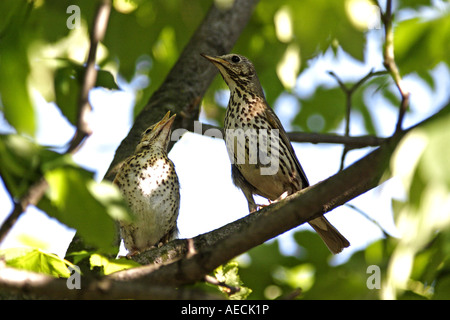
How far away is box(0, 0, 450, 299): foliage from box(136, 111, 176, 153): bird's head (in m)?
0.54

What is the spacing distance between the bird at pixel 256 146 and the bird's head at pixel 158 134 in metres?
0.62

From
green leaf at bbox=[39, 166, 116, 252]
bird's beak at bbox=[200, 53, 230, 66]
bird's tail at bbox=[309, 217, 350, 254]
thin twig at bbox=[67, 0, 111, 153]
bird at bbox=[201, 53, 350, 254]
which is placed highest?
bird's beak at bbox=[200, 53, 230, 66]

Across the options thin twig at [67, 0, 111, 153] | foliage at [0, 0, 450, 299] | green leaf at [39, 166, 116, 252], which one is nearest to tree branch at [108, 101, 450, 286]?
foliage at [0, 0, 450, 299]

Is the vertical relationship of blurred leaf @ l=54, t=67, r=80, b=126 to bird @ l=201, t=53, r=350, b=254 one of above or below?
below

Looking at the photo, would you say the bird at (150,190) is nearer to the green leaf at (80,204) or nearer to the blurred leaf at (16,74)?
the blurred leaf at (16,74)

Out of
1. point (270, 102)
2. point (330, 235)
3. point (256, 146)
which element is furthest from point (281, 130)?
point (330, 235)

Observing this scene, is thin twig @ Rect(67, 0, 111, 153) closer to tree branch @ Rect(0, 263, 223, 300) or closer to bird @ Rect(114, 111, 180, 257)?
tree branch @ Rect(0, 263, 223, 300)

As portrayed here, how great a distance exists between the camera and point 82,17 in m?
4.68

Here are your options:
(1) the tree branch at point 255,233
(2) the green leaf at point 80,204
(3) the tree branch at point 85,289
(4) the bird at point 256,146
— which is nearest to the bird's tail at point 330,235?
(4) the bird at point 256,146

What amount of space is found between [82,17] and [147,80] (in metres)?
2.25

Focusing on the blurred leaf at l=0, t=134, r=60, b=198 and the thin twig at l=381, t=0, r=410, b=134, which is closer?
the blurred leaf at l=0, t=134, r=60, b=198

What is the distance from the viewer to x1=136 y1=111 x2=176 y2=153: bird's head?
584cm

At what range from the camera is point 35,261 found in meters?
2.96

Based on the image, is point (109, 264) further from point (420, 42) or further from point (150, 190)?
point (150, 190)
